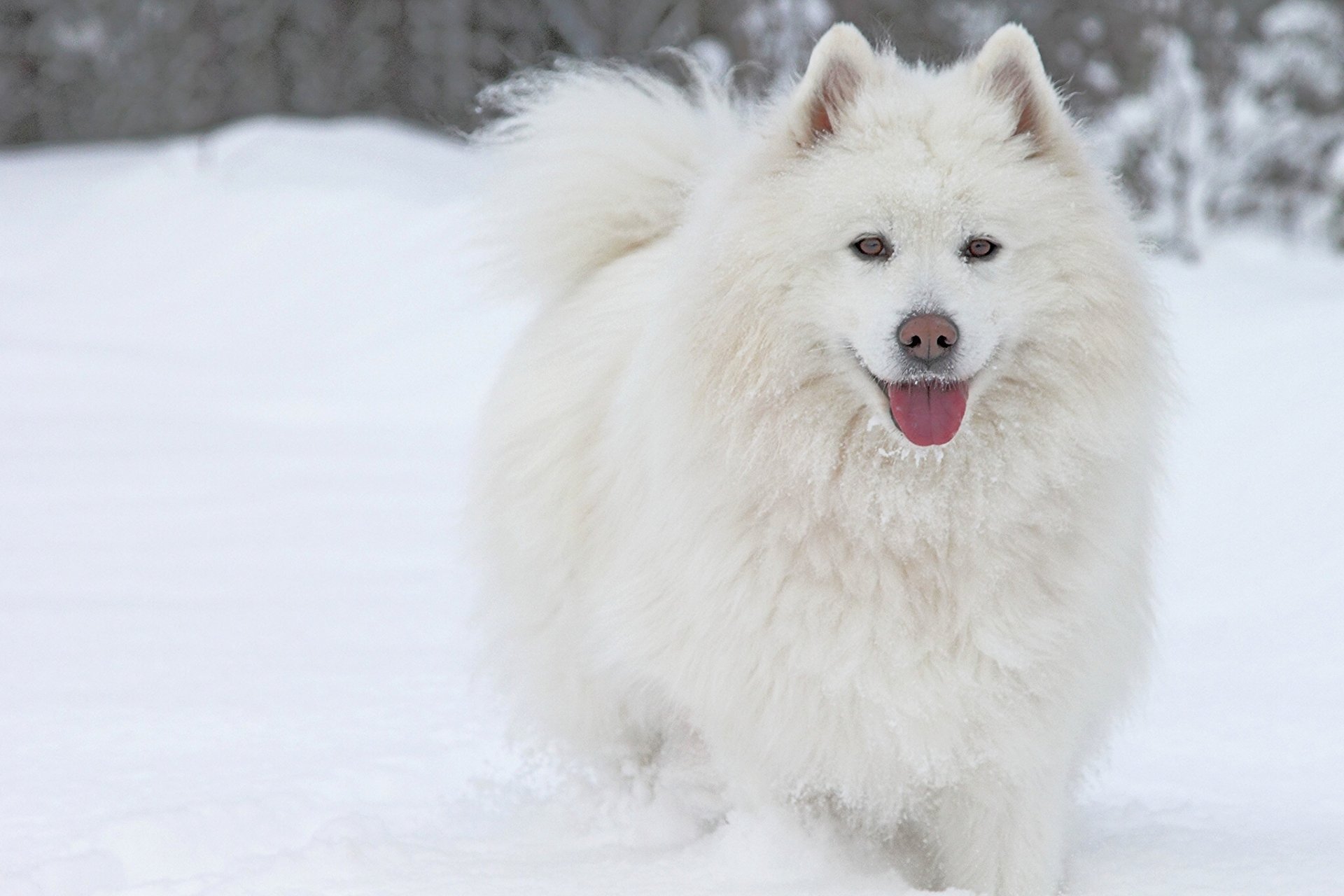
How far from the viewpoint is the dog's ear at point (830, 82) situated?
9.60 ft

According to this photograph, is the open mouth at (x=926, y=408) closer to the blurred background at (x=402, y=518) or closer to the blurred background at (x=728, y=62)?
the blurred background at (x=402, y=518)

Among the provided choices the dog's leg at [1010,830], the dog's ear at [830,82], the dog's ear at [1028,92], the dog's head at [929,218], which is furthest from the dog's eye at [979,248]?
the dog's leg at [1010,830]

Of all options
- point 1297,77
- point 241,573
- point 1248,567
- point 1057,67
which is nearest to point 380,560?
point 241,573

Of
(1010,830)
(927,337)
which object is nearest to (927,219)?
(927,337)

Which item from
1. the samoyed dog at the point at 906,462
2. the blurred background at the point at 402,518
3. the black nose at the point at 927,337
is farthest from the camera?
the blurred background at the point at 402,518

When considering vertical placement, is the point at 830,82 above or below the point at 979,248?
above

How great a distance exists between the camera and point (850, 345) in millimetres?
A: 2803

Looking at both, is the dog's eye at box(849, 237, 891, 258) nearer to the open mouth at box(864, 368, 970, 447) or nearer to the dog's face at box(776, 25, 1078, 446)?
the dog's face at box(776, 25, 1078, 446)

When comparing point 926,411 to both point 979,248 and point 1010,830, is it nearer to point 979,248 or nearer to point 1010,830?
point 979,248

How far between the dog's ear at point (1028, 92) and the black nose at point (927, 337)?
0.51 meters

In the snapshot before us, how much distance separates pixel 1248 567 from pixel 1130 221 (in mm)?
3333

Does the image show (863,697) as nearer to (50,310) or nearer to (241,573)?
(241,573)

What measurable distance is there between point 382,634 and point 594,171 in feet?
7.34

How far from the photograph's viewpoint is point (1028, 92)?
293cm
